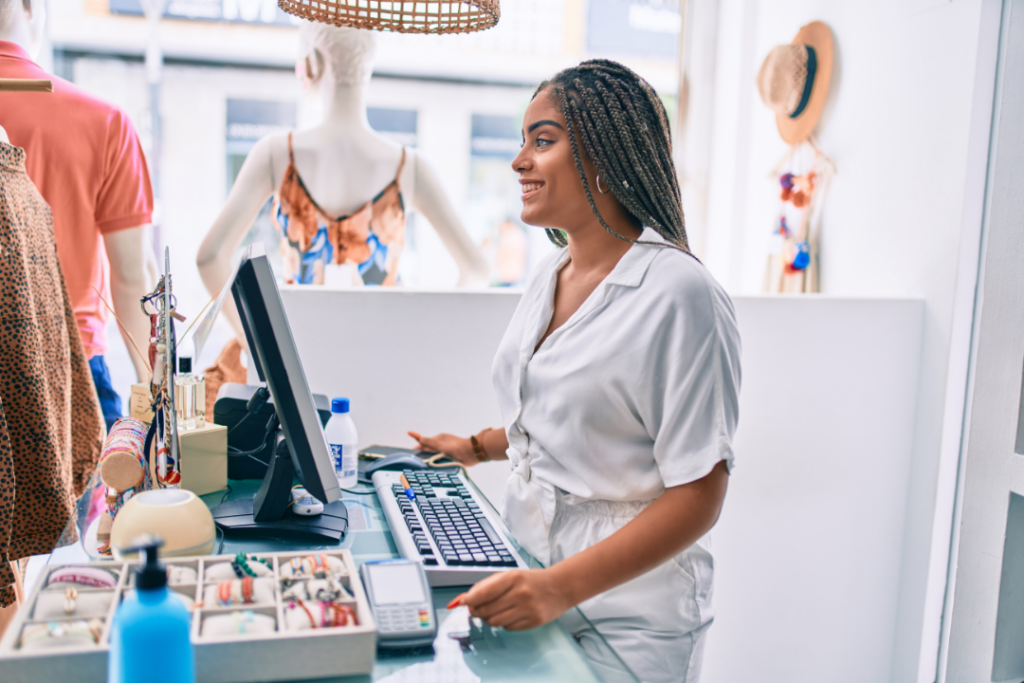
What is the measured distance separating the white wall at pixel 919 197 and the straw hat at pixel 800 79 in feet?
0.15

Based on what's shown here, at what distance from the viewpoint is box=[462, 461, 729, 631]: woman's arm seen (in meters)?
0.82

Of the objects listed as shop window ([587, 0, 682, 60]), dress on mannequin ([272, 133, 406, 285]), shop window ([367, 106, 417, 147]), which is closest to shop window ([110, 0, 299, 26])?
shop window ([367, 106, 417, 147])

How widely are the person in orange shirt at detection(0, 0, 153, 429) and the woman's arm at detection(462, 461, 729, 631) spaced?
4.55 feet

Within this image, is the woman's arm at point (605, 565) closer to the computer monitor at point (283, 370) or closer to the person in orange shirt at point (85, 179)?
the computer monitor at point (283, 370)

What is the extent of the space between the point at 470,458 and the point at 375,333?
0.49 m

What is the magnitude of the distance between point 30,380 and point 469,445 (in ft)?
2.71

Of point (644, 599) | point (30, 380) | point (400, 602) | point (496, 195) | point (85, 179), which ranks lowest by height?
point (644, 599)

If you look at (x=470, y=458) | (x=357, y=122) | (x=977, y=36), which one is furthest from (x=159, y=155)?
(x=977, y=36)

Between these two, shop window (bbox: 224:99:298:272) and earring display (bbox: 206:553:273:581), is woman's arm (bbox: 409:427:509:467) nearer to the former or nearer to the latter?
earring display (bbox: 206:553:273:581)

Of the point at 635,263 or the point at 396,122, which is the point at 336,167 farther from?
the point at 396,122

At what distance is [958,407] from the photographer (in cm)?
197

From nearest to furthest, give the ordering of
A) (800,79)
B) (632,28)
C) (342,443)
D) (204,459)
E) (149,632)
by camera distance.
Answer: (149,632), (204,459), (342,443), (800,79), (632,28)

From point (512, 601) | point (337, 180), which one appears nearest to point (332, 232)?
point (337, 180)

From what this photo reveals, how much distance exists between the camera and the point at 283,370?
92cm
